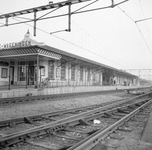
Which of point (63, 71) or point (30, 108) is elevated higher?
point (63, 71)

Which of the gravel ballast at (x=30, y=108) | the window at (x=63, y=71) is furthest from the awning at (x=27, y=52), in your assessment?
the gravel ballast at (x=30, y=108)

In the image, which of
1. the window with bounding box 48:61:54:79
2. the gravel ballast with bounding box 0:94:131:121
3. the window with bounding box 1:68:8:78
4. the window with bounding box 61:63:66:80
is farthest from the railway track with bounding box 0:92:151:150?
the window with bounding box 61:63:66:80

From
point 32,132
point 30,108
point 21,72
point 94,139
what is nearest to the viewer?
point 94,139

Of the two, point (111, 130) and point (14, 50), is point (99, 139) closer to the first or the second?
point (111, 130)

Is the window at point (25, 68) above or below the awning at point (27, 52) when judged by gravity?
below

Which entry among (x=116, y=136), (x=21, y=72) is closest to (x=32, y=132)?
(x=116, y=136)

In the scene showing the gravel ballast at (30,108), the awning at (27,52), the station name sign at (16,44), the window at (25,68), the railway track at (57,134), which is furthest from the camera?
the window at (25,68)

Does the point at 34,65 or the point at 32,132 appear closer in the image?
the point at 32,132

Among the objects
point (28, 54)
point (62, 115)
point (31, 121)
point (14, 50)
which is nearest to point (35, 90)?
point (28, 54)

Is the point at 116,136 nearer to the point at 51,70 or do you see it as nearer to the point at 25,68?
the point at 51,70

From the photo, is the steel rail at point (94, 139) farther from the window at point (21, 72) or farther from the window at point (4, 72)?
the window at point (4, 72)

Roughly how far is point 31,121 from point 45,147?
2446 mm

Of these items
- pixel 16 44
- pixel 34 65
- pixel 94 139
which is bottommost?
pixel 94 139

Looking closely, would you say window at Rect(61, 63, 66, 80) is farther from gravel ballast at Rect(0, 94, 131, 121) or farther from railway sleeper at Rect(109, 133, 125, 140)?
railway sleeper at Rect(109, 133, 125, 140)
